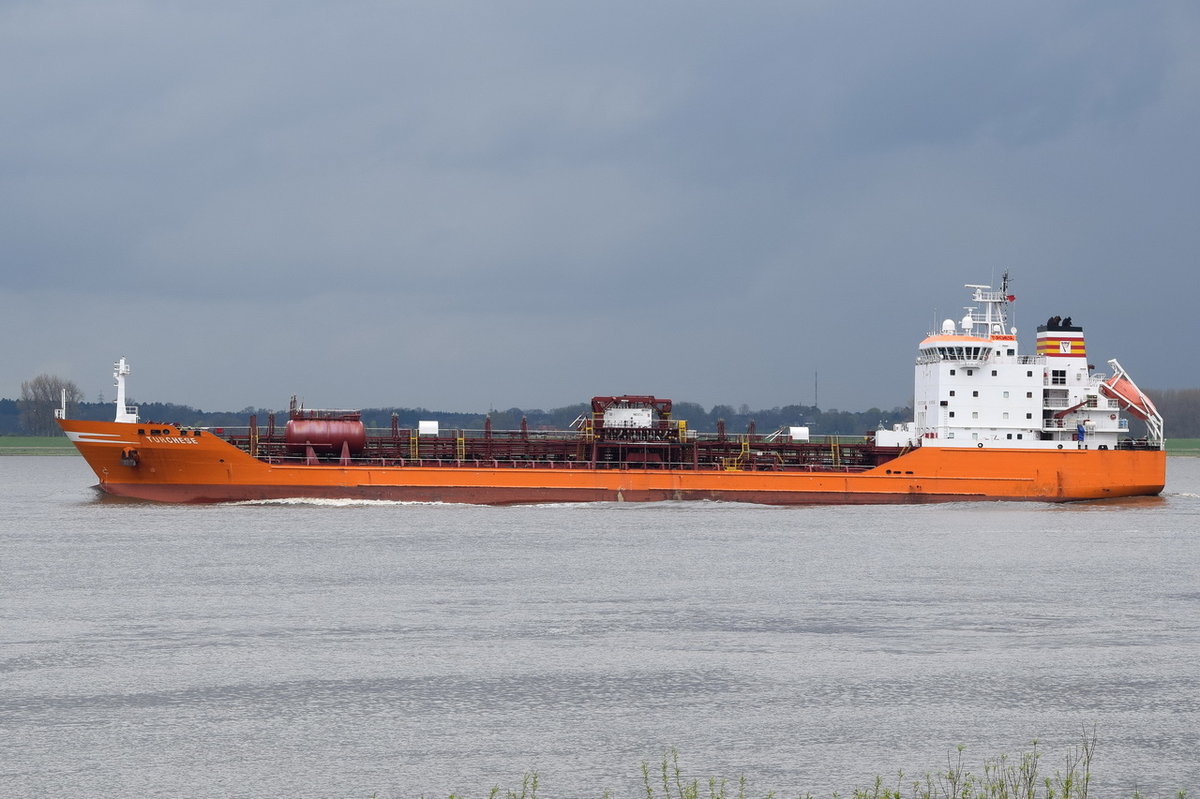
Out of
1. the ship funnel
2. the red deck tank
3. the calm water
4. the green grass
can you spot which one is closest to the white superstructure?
the ship funnel

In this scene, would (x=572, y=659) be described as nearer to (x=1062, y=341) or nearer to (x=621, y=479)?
(x=621, y=479)

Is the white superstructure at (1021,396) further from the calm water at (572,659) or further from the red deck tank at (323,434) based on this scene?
the red deck tank at (323,434)

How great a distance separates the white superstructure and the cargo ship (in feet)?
0.16

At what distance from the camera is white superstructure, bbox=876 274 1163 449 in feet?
151

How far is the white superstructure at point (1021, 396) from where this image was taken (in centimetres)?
4609

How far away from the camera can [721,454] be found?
156 feet

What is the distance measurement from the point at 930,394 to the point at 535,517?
15.2 metres

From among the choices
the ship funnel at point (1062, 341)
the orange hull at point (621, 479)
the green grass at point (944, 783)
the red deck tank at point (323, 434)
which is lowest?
the green grass at point (944, 783)

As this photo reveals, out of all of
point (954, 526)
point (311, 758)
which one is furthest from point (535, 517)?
point (311, 758)

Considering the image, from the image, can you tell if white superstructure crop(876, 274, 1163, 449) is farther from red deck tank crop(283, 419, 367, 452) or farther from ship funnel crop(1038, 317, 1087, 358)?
red deck tank crop(283, 419, 367, 452)

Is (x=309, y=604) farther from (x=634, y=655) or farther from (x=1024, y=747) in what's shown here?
(x=1024, y=747)

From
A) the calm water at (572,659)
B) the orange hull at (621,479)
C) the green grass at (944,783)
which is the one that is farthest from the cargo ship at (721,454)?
the green grass at (944,783)

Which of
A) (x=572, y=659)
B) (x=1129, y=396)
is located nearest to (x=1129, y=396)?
(x=1129, y=396)

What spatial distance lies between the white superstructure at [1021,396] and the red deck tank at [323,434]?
1990 cm
